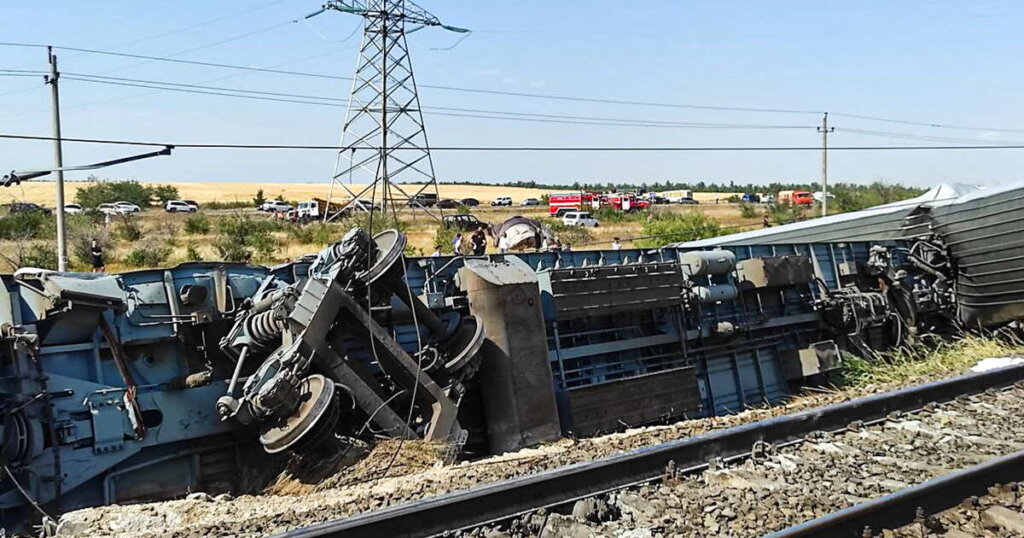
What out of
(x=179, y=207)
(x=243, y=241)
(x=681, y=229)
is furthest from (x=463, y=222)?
(x=179, y=207)

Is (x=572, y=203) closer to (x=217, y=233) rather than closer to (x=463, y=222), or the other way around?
(x=463, y=222)

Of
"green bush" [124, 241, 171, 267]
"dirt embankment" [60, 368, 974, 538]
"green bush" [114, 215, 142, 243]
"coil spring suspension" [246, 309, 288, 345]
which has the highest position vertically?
"green bush" [114, 215, 142, 243]

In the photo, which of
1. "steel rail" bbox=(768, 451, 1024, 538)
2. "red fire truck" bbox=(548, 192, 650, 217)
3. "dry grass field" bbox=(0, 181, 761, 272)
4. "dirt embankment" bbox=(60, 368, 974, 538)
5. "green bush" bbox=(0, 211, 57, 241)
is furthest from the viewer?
"red fire truck" bbox=(548, 192, 650, 217)

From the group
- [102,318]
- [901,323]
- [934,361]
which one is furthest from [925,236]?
[102,318]

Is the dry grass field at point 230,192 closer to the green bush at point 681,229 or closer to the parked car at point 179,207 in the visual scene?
the parked car at point 179,207

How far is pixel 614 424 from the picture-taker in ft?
40.7

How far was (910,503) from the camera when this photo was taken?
226 inches

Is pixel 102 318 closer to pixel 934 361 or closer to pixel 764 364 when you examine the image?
pixel 764 364

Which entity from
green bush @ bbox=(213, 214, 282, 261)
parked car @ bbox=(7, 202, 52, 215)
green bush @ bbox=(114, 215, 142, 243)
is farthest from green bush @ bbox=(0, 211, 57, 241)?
green bush @ bbox=(213, 214, 282, 261)

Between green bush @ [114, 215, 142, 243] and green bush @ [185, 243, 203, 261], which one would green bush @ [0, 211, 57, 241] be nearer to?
green bush @ [114, 215, 142, 243]

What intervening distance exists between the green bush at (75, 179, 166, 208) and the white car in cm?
3078

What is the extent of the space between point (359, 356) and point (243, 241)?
87.4 feet

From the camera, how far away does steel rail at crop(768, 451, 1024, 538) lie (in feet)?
17.3

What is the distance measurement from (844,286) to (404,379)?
11.2 meters
